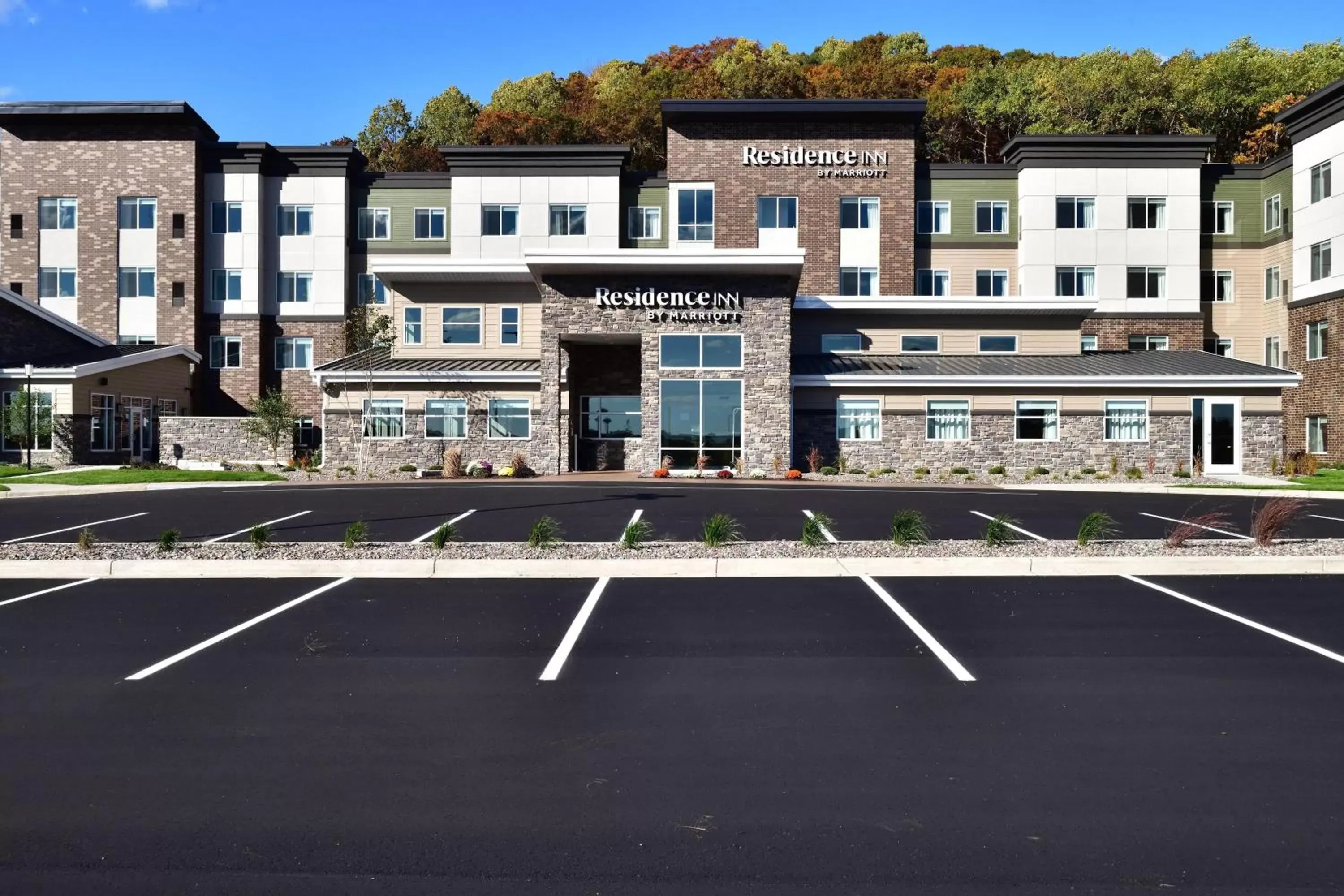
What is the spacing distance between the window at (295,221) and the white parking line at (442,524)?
31.5 meters

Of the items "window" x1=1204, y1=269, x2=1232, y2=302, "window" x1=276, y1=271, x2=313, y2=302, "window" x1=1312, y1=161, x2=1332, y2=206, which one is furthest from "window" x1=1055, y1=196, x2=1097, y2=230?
"window" x1=276, y1=271, x2=313, y2=302

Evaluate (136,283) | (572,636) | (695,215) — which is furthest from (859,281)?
(572,636)

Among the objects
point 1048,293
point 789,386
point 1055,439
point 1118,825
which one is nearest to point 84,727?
point 1118,825

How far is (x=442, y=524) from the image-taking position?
54.1 feet

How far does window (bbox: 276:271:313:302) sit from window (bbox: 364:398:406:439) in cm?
1521

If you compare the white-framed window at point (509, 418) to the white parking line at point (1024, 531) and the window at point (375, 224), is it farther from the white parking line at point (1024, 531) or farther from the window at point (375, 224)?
the white parking line at point (1024, 531)

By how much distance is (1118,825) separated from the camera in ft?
15.3

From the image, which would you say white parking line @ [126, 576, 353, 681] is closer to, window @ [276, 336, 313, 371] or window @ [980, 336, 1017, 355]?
window @ [980, 336, 1017, 355]

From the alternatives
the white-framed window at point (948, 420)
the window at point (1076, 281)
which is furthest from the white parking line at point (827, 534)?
the window at point (1076, 281)

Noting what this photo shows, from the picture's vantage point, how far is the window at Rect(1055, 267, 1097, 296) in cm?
4275

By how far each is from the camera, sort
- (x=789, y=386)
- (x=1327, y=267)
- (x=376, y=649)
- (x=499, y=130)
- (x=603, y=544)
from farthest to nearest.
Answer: (x=499, y=130) → (x=1327, y=267) → (x=789, y=386) → (x=603, y=544) → (x=376, y=649)

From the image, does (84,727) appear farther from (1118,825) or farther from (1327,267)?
(1327,267)

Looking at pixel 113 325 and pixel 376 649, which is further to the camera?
pixel 113 325

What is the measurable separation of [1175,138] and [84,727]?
46.6 metres
